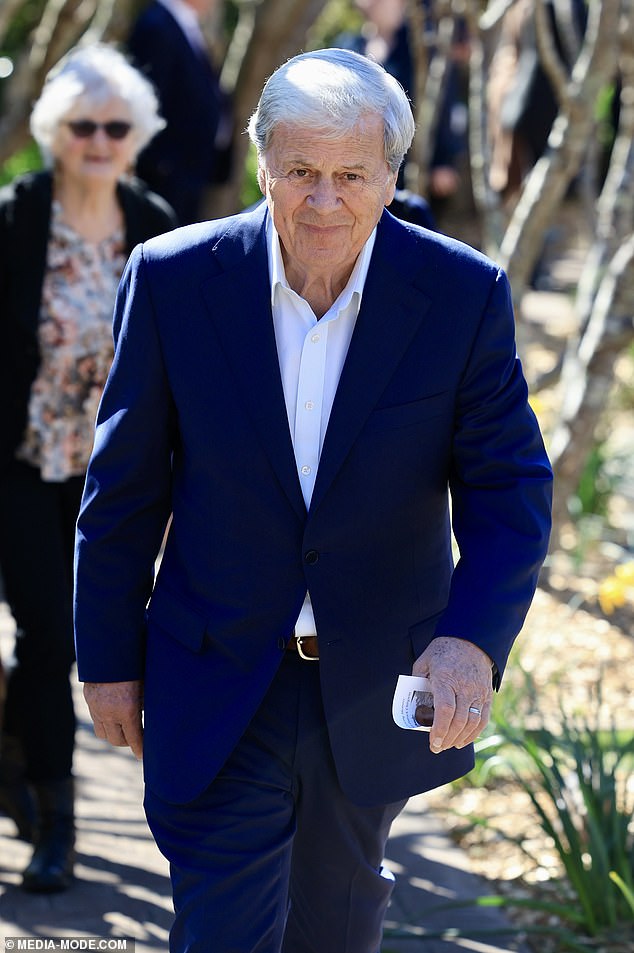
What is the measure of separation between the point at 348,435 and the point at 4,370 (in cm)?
159

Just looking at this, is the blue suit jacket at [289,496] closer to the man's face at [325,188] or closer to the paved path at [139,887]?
the man's face at [325,188]

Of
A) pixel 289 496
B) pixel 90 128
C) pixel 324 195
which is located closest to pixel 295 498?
pixel 289 496

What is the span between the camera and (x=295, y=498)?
2578 millimetres

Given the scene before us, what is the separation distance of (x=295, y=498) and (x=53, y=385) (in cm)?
151

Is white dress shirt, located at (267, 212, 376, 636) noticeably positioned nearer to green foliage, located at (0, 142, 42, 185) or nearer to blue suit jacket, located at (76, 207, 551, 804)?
blue suit jacket, located at (76, 207, 551, 804)

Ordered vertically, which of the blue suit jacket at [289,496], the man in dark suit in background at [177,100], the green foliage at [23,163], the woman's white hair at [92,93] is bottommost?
the blue suit jacket at [289,496]

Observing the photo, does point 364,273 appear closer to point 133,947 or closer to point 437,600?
point 437,600

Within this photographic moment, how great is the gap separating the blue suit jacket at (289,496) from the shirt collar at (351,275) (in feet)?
0.07

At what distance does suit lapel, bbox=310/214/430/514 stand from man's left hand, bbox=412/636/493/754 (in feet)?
1.09

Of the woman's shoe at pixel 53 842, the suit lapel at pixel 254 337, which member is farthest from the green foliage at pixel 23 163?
the suit lapel at pixel 254 337

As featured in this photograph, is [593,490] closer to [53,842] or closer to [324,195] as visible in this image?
[53,842]

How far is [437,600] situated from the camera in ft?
9.05

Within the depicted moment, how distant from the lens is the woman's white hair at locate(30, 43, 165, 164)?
161 inches

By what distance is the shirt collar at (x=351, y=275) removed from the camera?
2617 mm
